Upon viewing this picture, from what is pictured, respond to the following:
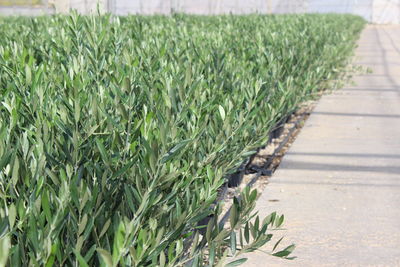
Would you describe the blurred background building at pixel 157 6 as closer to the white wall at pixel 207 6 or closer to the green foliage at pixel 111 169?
the white wall at pixel 207 6

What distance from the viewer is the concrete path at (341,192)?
4629mm

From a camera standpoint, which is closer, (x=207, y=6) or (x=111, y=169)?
(x=111, y=169)

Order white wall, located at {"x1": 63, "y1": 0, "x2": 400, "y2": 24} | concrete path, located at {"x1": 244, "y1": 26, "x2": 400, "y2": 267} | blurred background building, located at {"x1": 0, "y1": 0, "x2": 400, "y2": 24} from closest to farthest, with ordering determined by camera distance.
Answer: concrete path, located at {"x1": 244, "y1": 26, "x2": 400, "y2": 267} → blurred background building, located at {"x1": 0, "y1": 0, "x2": 400, "y2": 24} → white wall, located at {"x1": 63, "y1": 0, "x2": 400, "y2": 24}

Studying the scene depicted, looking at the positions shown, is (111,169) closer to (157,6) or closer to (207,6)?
(157,6)

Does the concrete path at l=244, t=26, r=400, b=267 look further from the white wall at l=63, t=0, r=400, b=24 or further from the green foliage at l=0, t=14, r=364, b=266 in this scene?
the white wall at l=63, t=0, r=400, b=24

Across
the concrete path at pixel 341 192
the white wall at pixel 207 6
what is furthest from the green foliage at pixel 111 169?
the white wall at pixel 207 6

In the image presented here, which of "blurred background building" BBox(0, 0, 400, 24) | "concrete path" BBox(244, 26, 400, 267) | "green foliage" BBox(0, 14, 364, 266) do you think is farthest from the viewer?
"blurred background building" BBox(0, 0, 400, 24)

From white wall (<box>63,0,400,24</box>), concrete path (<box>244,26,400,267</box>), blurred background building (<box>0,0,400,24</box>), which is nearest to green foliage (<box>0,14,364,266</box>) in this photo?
concrete path (<box>244,26,400,267</box>)

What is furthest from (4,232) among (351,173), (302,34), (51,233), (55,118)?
(302,34)

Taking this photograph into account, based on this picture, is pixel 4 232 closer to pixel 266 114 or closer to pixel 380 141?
pixel 266 114

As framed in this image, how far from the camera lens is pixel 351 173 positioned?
6.79 metres

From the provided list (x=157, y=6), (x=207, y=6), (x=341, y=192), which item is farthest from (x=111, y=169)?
(x=207, y=6)

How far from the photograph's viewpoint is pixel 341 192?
20.0 feet

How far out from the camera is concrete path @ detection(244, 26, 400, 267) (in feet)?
15.2
